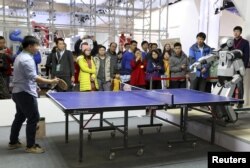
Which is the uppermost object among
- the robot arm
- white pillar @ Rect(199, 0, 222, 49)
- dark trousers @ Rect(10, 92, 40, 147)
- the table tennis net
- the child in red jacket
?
white pillar @ Rect(199, 0, 222, 49)

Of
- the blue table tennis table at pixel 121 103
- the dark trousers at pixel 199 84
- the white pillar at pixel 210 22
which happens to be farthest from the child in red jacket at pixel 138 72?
the white pillar at pixel 210 22

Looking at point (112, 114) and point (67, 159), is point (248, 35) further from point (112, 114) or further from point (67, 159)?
point (67, 159)

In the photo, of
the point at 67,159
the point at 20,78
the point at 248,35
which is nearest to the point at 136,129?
the point at 67,159

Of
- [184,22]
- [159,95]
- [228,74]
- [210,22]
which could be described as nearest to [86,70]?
[159,95]

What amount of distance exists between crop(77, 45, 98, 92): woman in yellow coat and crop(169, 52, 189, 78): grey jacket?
5.39ft

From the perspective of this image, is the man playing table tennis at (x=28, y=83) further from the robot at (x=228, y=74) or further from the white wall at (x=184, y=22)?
the white wall at (x=184, y=22)

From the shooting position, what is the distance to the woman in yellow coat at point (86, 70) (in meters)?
5.42

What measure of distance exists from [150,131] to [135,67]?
1474 millimetres

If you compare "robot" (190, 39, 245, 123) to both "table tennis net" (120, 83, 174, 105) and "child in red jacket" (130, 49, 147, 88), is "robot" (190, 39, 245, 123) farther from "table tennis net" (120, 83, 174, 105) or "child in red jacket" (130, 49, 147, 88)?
"child in red jacket" (130, 49, 147, 88)

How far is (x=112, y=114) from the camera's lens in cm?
608

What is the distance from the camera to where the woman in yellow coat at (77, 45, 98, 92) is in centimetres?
542

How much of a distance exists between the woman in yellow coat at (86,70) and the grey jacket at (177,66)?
1644mm

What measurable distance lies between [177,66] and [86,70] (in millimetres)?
1889

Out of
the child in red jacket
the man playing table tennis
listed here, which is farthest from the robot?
the man playing table tennis
